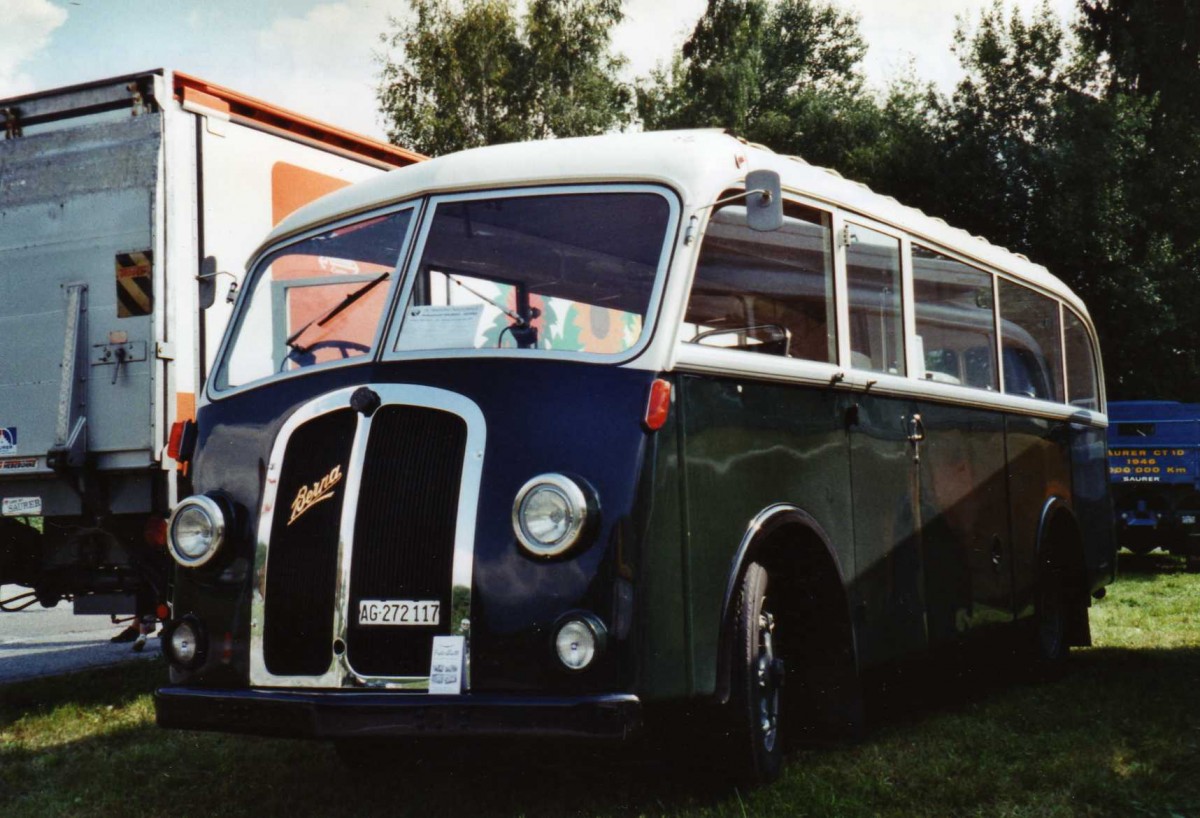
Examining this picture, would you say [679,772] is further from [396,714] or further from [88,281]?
[88,281]

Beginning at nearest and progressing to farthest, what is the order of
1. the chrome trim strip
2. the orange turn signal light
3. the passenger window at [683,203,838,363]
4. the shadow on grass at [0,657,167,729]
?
1. the orange turn signal light
2. the chrome trim strip
3. the passenger window at [683,203,838,363]
4. the shadow on grass at [0,657,167,729]

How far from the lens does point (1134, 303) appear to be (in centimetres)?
2675

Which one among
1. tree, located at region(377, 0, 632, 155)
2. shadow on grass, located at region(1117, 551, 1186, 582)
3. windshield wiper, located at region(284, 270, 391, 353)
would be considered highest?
tree, located at region(377, 0, 632, 155)

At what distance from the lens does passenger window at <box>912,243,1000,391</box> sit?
6.89 m

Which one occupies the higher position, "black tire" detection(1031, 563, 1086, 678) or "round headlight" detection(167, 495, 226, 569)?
"round headlight" detection(167, 495, 226, 569)

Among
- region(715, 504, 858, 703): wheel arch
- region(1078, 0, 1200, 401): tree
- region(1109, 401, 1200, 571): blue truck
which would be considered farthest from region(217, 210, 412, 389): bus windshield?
region(1078, 0, 1200, 401): tree

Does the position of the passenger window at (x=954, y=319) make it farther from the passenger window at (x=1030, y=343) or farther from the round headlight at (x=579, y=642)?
the round headlight at (x=579, y=642)

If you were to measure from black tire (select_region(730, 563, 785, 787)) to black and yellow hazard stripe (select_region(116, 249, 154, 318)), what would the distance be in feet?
14.4

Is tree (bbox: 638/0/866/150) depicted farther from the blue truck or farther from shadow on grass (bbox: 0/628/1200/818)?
shadow on grass (bbox: 0/628/1200/818)

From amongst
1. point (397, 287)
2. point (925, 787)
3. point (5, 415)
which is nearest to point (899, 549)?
point (925, 787)

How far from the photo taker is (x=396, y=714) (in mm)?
4461

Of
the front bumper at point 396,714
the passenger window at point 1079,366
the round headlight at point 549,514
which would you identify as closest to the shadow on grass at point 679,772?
the front bumper at point 396,714

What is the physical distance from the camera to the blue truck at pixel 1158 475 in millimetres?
18438

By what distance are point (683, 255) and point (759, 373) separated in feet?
1.82
